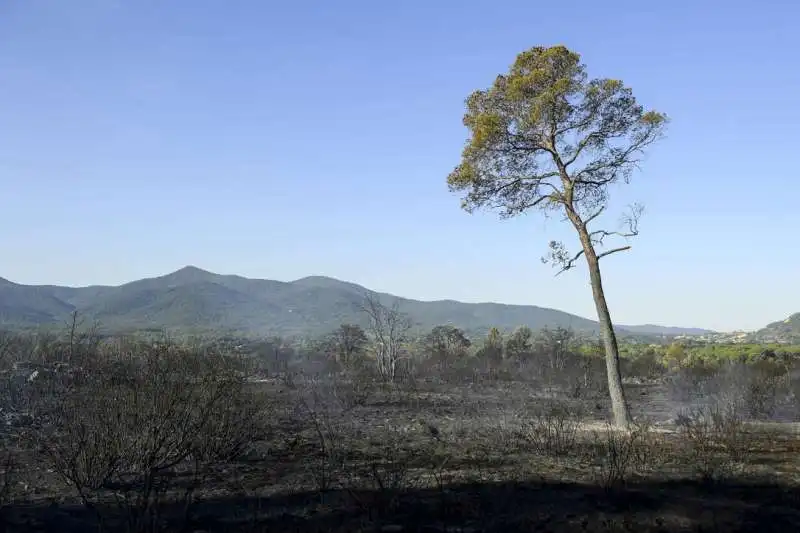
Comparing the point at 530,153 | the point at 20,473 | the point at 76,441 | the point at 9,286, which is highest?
the point at 9,286

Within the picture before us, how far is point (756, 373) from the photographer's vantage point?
72.0ft

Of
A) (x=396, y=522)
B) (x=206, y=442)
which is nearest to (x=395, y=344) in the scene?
(x=206, y=442)

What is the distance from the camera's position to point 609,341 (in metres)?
13.4

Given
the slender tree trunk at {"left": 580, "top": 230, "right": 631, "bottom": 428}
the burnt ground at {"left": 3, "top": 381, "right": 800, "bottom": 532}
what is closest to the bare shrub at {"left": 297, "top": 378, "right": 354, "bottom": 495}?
the burnt ground at {"left": 3, "top": 381, "right": 800, "bottom": 532}

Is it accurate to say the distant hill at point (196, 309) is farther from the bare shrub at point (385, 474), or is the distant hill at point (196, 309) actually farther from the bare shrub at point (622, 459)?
the bare shrub at point (622, 459)

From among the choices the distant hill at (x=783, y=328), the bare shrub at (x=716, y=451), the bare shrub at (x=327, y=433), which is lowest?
the bare shrub at (x=327, y=433)

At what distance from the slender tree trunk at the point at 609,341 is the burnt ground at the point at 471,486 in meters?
0.99

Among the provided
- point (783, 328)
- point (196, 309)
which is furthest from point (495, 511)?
point (196, 309)

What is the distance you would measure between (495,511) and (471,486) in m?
1.10

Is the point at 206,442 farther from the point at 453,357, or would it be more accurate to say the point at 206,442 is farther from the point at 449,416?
the point at 453,357

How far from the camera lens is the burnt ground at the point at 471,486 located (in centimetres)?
555

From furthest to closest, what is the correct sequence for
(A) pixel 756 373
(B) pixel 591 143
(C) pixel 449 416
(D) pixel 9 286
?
(D) pixel 9 286
(A) pixel 756 373
(C) pixel 449 416
(B) pixel 591 143

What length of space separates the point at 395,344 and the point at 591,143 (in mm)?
23146

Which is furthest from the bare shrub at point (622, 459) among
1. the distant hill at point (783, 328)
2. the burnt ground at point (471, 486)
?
the distant hill at point (783, 328)
